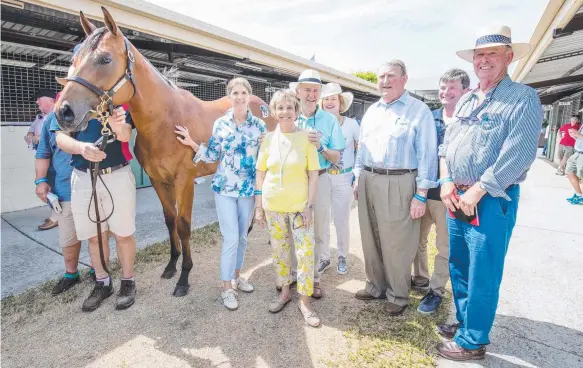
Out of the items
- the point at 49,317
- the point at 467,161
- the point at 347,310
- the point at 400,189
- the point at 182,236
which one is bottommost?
the point at 49,317

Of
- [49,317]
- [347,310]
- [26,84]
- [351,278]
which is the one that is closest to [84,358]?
[49,317]

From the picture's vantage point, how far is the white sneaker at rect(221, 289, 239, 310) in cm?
273

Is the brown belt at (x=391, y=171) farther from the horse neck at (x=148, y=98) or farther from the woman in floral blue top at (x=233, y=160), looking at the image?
the horse neck at (x=148, y=98)

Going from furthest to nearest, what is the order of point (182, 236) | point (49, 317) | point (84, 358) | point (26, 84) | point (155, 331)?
1. point (26, 84)
2. point (182, 236)
3. point (49, 317)
4. point (155, 331)
5. point (84, 358)

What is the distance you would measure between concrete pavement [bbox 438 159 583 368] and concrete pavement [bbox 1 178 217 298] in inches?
142

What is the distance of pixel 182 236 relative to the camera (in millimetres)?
3135

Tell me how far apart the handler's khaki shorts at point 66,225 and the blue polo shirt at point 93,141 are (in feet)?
1.84

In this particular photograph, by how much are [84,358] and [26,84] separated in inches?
205

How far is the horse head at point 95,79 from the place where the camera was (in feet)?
6.62

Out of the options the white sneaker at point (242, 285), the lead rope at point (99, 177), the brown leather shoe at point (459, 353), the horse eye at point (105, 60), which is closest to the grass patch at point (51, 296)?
the lead rope at point (99, 177)

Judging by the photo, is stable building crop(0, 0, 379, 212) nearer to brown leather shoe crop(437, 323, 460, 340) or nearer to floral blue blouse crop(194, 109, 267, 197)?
floral blue blouse crop(194, 109, 267, 197)

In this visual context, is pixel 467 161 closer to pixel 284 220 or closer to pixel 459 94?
pixel 459 94

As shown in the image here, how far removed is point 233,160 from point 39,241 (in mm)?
3180

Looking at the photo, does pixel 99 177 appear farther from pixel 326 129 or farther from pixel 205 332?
pixel 326 129
